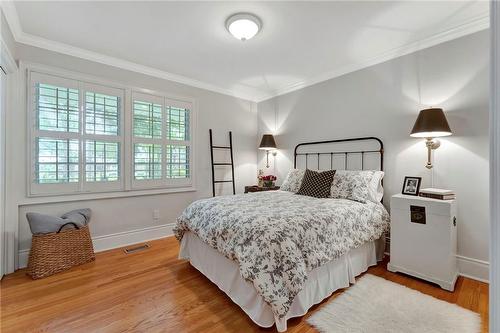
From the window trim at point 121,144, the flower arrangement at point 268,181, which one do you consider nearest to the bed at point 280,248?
the window trim at point 121,144

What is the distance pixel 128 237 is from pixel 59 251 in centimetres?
82

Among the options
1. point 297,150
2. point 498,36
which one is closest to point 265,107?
point 297,150

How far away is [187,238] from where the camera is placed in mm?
2518

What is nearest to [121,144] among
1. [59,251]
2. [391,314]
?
[59,251]

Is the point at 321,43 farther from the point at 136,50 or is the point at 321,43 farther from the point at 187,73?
the point at 136,50

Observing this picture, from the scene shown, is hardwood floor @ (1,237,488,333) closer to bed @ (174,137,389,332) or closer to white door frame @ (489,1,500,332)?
bed @ (174,137,389,332)

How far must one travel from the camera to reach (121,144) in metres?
3.04

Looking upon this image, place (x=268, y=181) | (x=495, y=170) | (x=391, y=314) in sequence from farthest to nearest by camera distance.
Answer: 1. (x=268, y=181)
2. (x=391, y=314)
3. (x=495, y=170)

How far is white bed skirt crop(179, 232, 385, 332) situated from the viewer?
157cm

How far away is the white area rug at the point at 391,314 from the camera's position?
1549 millimetres

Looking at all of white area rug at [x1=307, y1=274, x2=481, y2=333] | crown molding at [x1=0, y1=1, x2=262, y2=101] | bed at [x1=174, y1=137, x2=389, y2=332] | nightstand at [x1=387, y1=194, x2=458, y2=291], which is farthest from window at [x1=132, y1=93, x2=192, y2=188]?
nightstand at [x1=387, y1=194, x2=458, y2=291]

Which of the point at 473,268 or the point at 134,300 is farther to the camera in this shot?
the point at 473,268

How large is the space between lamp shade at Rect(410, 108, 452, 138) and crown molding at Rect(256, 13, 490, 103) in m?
0.81

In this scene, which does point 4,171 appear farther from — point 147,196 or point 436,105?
point 436,105
